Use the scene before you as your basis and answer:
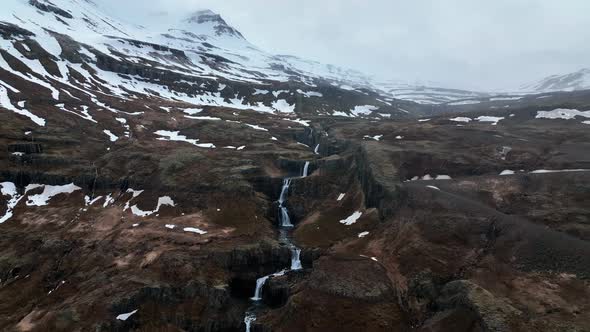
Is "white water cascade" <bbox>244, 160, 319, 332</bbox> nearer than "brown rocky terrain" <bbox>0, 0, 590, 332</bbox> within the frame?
No

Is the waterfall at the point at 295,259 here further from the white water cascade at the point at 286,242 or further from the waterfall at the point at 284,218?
the waterfall at the point at 284,218

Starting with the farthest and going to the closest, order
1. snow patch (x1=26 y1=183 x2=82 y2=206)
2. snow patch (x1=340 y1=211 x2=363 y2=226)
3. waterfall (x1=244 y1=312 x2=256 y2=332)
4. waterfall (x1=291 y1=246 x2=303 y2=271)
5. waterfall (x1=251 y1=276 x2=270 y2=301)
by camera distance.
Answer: snow patch (x1=26 y1=183 x2=82 y2=206) → snow patch (x1=340 y1=211 x2=363 y2=226) → waterfall (x1=291 y1=246 x2=303 y2=271) → waterfall (x1=251 y1=276 x2=270 y2=301) → waterfall (x1=244 y1=312 x2=256 y2=332)

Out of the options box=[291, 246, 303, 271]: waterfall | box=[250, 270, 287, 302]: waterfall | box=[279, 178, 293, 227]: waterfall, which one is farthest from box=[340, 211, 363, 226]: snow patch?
box=[250, 270, 287, 302]: waterfall

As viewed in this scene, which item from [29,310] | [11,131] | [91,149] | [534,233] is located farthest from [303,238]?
[11,131]

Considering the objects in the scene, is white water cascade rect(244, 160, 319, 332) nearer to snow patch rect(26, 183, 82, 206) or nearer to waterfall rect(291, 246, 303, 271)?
waterfall rect(291, 246, 303, 271)

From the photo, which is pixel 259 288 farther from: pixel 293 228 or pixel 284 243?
pixel 293 228

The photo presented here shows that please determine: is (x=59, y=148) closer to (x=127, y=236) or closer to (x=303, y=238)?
(x=127, y=236)

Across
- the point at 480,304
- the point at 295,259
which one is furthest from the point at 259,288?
the point at 480,304

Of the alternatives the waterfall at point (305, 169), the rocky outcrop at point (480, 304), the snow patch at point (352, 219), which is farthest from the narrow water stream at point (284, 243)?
the rocky outcrop at point (480, 304)
